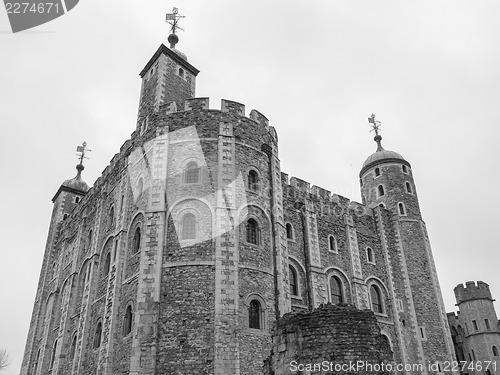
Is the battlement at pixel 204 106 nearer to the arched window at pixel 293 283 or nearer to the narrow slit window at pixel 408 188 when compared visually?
the arched window at pixel 293 283

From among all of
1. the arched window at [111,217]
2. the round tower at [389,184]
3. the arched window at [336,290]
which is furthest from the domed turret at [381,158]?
the arched window at [111,217]

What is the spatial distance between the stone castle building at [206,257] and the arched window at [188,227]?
4 centimetres

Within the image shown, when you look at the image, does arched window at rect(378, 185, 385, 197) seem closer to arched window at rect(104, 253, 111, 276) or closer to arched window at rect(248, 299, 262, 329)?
arched window at rect(248, 299, 262, 329)

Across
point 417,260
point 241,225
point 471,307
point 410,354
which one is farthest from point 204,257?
point 471,307

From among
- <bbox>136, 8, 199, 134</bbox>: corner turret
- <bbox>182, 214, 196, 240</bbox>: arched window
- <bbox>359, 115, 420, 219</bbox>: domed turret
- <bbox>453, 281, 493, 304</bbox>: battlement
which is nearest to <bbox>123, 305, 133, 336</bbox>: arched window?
<bbox>182, 214, 196, 240</bbox>: arched window

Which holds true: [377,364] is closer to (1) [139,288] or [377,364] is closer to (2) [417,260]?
(1) [139,288]

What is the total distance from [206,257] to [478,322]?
26.2 m

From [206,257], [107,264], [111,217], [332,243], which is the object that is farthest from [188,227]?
[332,243]

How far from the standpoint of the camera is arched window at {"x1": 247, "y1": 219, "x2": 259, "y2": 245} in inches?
665

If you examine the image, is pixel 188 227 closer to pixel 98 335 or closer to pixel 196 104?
pixel 196 104

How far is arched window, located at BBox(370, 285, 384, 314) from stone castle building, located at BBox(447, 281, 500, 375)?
38.6ft

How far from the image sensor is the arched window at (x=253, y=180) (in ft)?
58.7

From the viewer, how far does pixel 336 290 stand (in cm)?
2270

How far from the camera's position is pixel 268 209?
17969 mm
